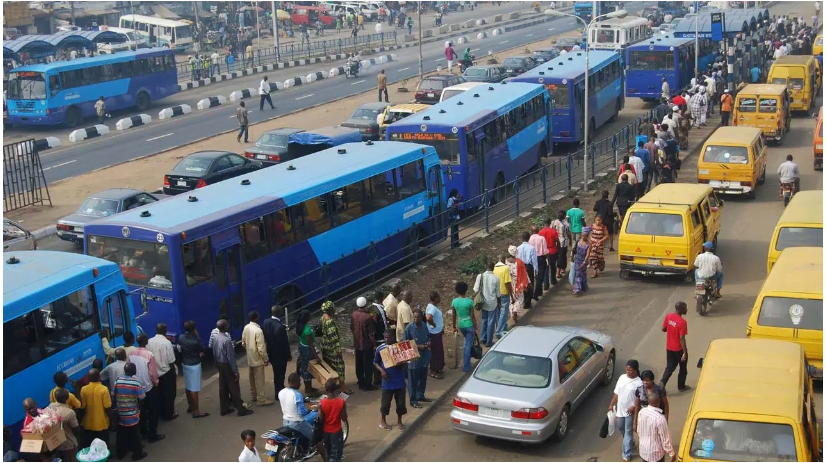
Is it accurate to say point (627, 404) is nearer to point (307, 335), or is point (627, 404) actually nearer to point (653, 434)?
point (653, 434)

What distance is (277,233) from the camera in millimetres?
17641

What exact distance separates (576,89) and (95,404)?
23416mm

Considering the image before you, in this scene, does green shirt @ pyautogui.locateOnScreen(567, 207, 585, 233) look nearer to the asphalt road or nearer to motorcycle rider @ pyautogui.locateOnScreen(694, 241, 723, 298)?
motorcycle rider @ pyautogui.locateOnScreen(694, 241, 723, 298)

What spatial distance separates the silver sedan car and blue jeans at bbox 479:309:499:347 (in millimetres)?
2234

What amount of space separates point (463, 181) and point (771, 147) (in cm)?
1404

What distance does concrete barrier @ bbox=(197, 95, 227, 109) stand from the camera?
153ft

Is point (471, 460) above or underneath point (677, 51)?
underneath

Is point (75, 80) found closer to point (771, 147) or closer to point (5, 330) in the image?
point (771, 147)

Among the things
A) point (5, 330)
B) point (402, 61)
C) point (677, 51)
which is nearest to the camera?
point (5, 330)

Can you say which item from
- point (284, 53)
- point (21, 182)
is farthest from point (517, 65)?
point (21, 182)

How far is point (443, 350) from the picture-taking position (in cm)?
1588

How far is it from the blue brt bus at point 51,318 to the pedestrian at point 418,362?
401 centimetres

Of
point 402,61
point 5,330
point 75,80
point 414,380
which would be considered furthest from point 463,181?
point 402,61

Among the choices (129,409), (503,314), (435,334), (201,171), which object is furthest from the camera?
(201,171)
